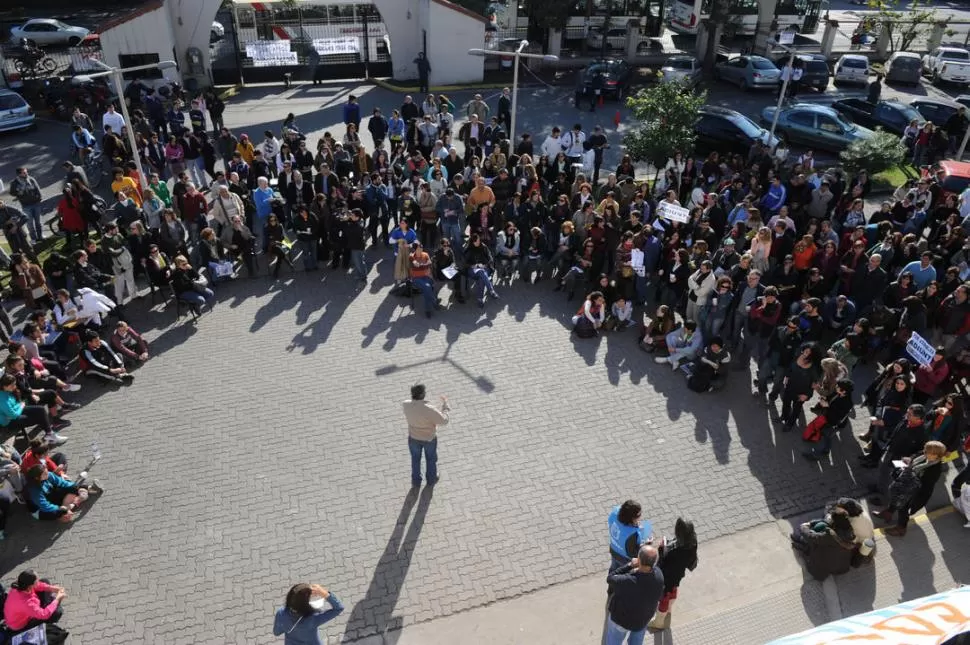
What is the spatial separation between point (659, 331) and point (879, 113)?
47.2 feet

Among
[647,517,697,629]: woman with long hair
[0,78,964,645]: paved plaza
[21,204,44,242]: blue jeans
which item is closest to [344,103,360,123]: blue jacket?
[0,78,964,645]: paved plaza

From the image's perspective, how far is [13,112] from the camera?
19484 millimetres

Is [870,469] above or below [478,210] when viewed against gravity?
below

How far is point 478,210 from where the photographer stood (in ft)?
45.4

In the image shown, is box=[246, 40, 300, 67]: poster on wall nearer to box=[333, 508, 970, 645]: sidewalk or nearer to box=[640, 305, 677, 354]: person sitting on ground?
box=[640, 305, 677, 354]: person sitting on ground

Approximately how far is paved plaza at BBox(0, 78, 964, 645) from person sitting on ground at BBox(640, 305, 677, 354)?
259mm

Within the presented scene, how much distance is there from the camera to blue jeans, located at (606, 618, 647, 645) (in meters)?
6.29

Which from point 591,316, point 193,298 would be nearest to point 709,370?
point 591,316

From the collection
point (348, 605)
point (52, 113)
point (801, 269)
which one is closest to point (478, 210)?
point (801, 269)

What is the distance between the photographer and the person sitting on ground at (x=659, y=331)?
11453 millimetres

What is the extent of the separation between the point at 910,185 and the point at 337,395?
13.8 meters

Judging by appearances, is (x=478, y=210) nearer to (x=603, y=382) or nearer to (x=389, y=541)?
(x=603, y=382)

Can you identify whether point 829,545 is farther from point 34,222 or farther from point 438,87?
point 438,87

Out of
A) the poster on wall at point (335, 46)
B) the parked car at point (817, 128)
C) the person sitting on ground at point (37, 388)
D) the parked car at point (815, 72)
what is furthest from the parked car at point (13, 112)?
the parked car at point (815, 72)
